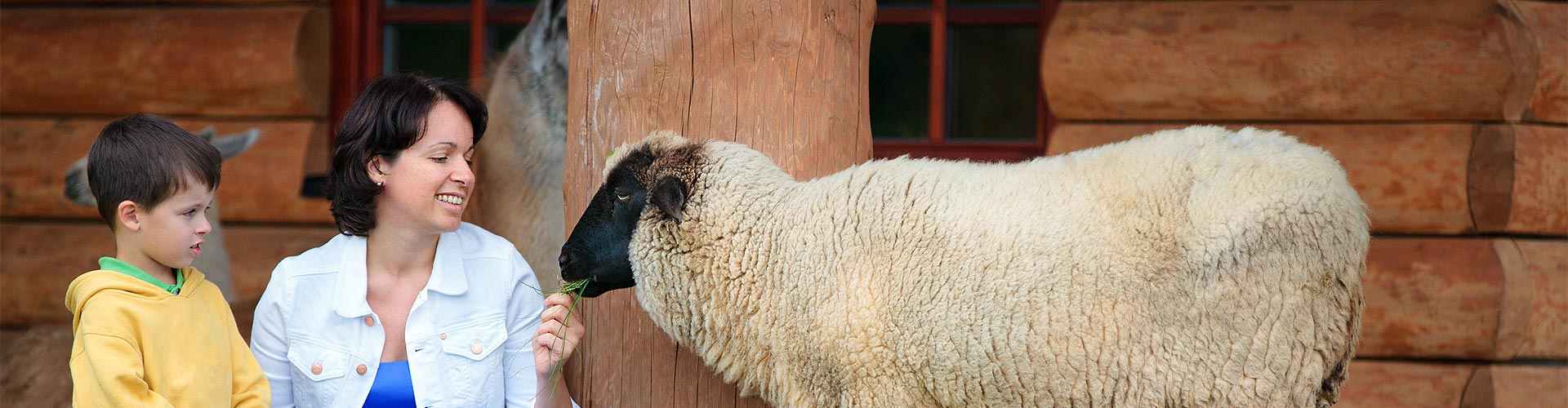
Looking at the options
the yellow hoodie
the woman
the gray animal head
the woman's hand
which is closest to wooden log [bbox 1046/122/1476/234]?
the woman's hand

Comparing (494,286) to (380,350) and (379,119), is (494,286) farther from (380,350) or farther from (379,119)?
(379,119)

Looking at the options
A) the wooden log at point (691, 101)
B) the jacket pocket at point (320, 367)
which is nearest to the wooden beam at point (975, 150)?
the wooden log at point (691, 101)

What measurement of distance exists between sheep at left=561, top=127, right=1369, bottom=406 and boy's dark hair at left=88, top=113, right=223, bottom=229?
2.48ft

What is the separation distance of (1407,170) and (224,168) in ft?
16.0

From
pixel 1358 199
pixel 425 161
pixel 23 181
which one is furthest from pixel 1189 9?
pixel 23 181

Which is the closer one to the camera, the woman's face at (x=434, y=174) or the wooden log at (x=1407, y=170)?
the woman's face at (x=434, y=174)

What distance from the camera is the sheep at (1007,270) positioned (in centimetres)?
220

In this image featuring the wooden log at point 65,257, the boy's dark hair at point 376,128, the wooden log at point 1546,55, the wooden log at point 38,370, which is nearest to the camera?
the boy's dark hair at point 376,128

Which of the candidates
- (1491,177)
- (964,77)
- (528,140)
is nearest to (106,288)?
(528,140)

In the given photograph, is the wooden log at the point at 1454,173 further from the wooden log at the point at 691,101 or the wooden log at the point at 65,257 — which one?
the wooden log at the point at 65,257

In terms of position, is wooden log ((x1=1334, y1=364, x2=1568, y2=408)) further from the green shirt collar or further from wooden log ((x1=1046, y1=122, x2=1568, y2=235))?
the green shirt collar

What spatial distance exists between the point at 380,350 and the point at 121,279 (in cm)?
56

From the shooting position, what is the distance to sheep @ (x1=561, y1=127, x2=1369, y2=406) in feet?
7.21

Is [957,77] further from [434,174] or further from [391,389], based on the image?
[391,389]
